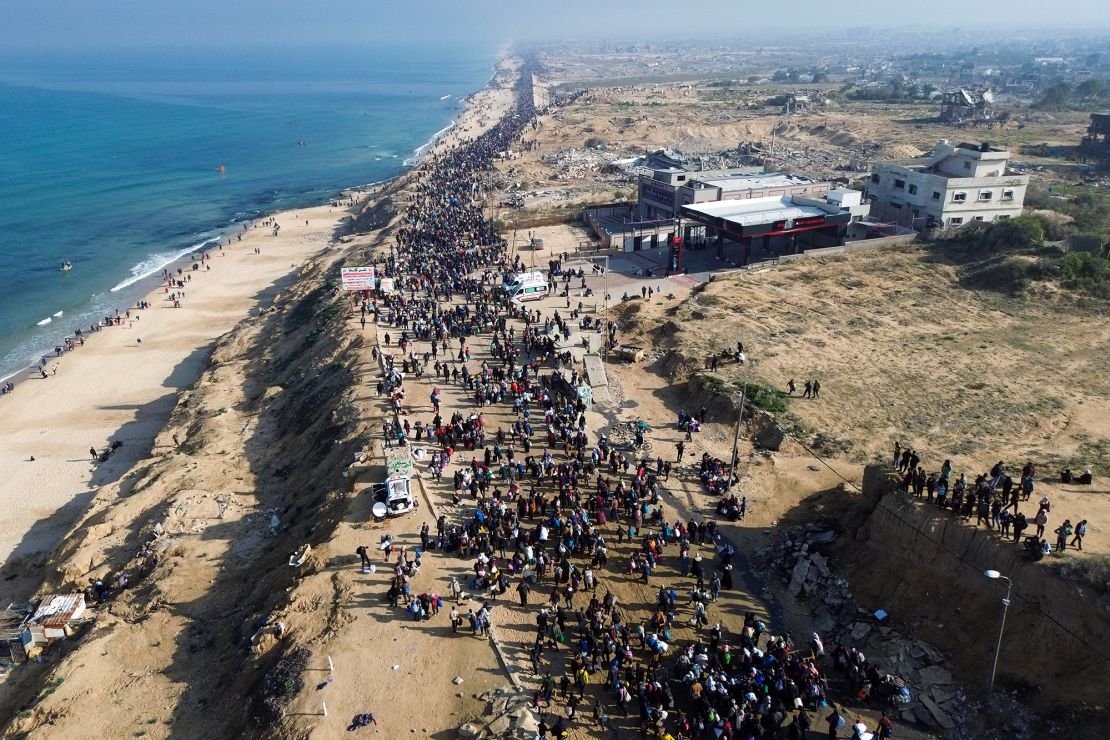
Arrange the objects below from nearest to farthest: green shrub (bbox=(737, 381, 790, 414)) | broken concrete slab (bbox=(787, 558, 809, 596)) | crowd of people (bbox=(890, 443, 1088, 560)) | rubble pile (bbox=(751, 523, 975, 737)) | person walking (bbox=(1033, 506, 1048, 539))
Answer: rubble pile (bbox=(751, 523, 975, 737)) → crowd of people (bbox=(890, 443, 1088, 560)) → person walking (bbox=(1033, 506, 1048, 539)) → broken concrete slab (bbox=(787, 558, 809, 596)) → green shrub (bbox=(737, 381, 790, 414))

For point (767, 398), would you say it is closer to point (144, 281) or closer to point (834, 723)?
point (834, 723)

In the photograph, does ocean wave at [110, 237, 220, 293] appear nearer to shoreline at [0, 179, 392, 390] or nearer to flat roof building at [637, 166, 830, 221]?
shoreline at [0, 179, 392, 390]

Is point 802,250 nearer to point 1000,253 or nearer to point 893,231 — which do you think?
point 893,231

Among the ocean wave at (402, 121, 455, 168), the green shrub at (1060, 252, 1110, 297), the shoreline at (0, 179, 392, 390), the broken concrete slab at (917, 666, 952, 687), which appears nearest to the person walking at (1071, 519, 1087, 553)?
the broken concrete slab at (917, 666, 952, 687)

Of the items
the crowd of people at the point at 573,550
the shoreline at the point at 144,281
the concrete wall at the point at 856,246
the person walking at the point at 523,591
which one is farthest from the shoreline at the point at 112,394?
the concrete wall at the point at 856,246

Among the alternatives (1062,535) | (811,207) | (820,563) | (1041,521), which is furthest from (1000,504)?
(811,207)

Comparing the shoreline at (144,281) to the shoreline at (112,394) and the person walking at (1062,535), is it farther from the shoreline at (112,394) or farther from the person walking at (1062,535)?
the person walking at (1062,535)
